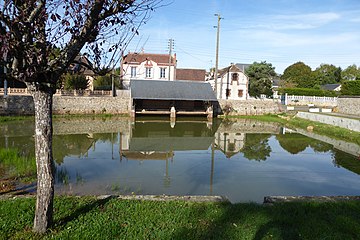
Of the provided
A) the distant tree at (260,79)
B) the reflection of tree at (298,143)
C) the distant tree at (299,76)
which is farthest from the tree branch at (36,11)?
the distant tree at (299,76)

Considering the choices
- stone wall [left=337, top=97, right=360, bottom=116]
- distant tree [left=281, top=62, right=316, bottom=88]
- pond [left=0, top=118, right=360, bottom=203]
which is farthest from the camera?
distant tree [left=281, top=62, right=316, bottom=88]

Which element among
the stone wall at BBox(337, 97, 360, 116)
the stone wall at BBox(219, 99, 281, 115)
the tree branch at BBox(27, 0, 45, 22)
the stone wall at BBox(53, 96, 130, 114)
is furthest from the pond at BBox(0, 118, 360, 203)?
the stone wall at BBox(219, 99, 281, 115)

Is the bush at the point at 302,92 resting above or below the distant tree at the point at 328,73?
below

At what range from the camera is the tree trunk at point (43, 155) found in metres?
3.26

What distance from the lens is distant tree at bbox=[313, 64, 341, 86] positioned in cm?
5383

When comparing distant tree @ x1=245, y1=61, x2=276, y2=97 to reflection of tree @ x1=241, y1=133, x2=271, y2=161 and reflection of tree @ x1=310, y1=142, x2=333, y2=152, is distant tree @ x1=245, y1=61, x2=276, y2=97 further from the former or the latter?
reflection of tree @ x1=310, y1=142, x2=333, y2=152

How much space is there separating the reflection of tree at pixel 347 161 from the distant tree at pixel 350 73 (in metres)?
51.2

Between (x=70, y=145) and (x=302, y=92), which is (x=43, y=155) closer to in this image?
(x=70, y=145)

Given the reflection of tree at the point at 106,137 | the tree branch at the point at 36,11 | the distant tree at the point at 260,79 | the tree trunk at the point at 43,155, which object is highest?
the distant tree at the point at 260,79

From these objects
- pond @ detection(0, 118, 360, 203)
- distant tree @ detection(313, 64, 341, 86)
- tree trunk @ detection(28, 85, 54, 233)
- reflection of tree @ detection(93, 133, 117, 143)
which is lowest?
pond @ detection(0, 118, 360, 203)

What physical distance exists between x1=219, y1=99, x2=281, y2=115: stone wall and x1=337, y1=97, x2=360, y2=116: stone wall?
489 cm

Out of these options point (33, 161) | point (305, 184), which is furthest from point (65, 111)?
point (305, 184)

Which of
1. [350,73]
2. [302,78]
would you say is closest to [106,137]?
[302,78]

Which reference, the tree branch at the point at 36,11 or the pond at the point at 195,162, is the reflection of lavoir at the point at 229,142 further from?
the tree branch at the point at 36,11
